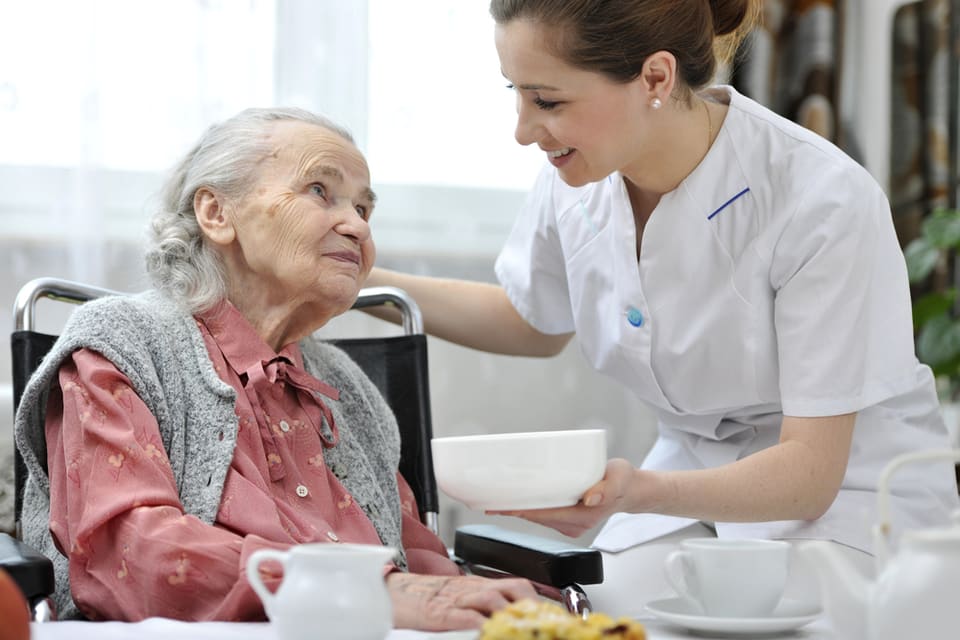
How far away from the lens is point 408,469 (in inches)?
72.1

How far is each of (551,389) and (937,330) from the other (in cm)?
99

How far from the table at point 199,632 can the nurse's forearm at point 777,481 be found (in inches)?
17.5

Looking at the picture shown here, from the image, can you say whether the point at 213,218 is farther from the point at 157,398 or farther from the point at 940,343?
the point at 940,343

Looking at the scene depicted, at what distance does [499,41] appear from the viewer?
161 centimetres

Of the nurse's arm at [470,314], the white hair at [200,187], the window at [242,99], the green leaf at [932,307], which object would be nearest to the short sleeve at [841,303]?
the nurse's arm at [470,314]

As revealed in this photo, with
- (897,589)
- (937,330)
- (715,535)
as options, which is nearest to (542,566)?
(715,535)

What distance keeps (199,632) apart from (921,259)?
2.42 m

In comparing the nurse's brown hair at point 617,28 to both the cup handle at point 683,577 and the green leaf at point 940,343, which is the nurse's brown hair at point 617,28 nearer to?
the cup handle at point 683,577

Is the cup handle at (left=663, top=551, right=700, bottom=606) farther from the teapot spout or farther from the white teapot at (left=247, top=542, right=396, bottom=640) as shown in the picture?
the white teapot at (left=247, top=542, right=396, bottom=640)

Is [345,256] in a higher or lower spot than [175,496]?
higher

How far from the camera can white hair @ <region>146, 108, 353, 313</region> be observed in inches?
59.3

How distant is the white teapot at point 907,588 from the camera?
743 mm

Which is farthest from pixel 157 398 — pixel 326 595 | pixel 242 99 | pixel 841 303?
pixel 242 99

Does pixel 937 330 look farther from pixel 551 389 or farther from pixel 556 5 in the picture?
pixel 556 5
